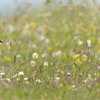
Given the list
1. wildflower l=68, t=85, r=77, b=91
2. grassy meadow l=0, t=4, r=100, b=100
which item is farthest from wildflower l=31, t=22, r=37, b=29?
wildflower l=68, t=85, r=77, b=91

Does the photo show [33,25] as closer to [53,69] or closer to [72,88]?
[53,69]

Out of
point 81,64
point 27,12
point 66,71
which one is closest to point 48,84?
point 66,71

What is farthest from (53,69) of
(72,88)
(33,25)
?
(33,25)

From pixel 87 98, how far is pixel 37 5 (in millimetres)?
7088

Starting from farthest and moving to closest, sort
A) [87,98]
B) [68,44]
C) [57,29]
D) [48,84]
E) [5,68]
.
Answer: [57,29]
[68,44]
[5,68]
[48,84]
[87,98]

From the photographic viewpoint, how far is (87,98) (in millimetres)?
4758

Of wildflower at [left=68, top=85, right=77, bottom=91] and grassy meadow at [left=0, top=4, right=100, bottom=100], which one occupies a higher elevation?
grassy meadow at [left=0, top=4, right=100, bottom=100]

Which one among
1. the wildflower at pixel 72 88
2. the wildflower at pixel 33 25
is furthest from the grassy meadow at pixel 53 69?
the wildflower at pixel 33 25

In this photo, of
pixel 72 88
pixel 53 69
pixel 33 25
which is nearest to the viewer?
pixel 72 88

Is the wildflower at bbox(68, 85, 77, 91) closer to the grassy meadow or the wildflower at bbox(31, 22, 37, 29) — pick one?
the grassy meadow

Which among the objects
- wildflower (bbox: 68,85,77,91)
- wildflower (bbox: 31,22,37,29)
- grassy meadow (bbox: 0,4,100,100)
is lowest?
wildflower (bbox: 68,85,77,91)

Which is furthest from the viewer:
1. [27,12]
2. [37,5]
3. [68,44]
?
[37,5]

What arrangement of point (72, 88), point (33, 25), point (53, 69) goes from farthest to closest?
point (33, 25) < point (53, 69) < point (72, 88)

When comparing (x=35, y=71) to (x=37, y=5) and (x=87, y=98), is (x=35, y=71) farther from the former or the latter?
(x=37, y=5)
